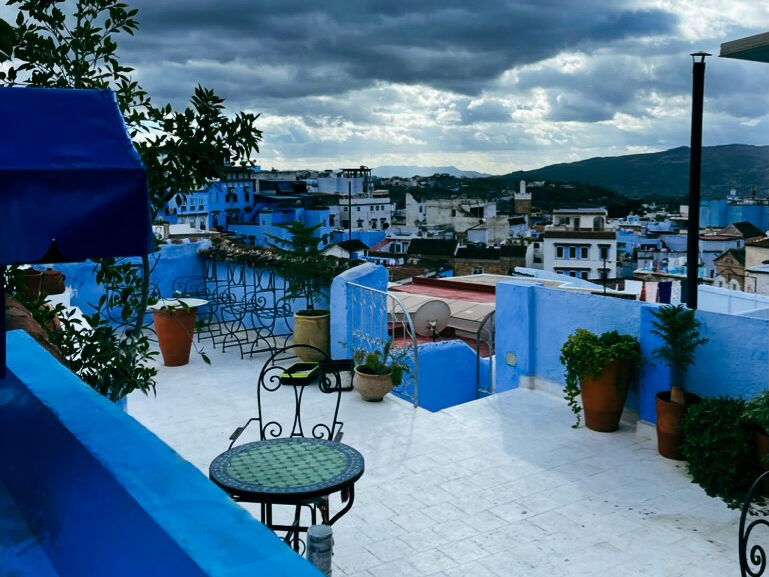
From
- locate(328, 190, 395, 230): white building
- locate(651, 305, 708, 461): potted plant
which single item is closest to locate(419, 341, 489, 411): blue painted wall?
locate(651, 305, 708, 461): potted plant

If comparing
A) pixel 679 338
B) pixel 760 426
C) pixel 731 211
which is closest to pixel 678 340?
pixel 679 338

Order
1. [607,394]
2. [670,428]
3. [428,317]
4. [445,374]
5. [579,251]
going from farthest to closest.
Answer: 1. [579,251]
2. [428,317]
3. [445,374]
4. [607,394]
5. [670,428]

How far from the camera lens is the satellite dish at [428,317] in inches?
494

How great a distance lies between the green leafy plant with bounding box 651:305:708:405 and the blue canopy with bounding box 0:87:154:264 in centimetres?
578

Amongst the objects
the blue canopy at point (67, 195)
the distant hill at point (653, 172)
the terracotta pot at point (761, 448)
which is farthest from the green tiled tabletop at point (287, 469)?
the distant hill at point (653, 172)

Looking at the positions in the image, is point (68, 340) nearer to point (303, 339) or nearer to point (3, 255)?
point (3, 255)

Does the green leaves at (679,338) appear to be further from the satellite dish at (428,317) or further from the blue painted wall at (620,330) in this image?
the satellite dish at (428,317)

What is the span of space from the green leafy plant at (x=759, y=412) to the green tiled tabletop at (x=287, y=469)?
334cm

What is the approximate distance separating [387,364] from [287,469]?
15.0 ft

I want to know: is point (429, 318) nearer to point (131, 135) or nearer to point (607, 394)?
point (607, 394)

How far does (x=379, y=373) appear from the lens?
26.6ft

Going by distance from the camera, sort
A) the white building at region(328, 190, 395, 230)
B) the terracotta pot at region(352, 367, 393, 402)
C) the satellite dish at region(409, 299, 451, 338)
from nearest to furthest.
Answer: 1. the terracotta pot at region(352, 367, 393, 402)
2. the satellite dish at region(409, 299, 451, 338)
3. the white building at region(328, 190, 395, 230)

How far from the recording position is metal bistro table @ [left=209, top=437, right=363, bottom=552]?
11.0 feet

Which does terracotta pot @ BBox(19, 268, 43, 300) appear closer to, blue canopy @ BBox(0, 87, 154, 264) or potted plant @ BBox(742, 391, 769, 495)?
blue canopy @ BBox(0, 87, 154, 264)
